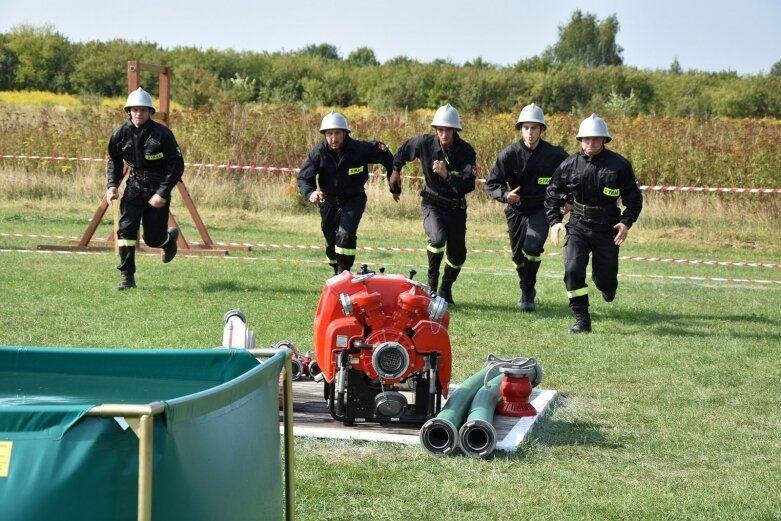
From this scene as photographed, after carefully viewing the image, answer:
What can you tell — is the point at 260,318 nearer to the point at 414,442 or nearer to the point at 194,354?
the point at 414,442

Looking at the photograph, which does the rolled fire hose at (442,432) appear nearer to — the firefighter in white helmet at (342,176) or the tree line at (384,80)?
the firefighter in white helmet at (342,176)

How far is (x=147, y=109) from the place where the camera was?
13.1 meters

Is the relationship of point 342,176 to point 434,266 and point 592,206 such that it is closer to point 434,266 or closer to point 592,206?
point 434,266

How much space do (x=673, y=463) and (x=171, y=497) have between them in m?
4.23

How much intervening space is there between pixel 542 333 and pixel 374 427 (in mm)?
4324

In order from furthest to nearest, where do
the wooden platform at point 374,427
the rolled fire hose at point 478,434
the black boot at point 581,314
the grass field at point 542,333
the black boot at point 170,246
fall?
the black boot at point 170,246 → the black boot at point 581,314 → the wooden platform at point 374,427 → the rolled fire hose at point 478,434 → the grass field at point 542,333

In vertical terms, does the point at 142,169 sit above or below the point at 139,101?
below

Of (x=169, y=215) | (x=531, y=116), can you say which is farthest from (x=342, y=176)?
(x=169, y=215)

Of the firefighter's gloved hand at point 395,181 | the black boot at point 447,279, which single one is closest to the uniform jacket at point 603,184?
the black boot at point 447,279

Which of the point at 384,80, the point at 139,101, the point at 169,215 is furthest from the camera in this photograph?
the point at 384,80

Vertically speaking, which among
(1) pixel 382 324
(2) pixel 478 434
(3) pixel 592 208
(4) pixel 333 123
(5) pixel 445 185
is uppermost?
(4) pixel 333 123

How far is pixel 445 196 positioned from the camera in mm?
12727

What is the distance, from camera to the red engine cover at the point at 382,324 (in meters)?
7.19

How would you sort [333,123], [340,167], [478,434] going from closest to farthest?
[478,434], [333,123], [340,167]
